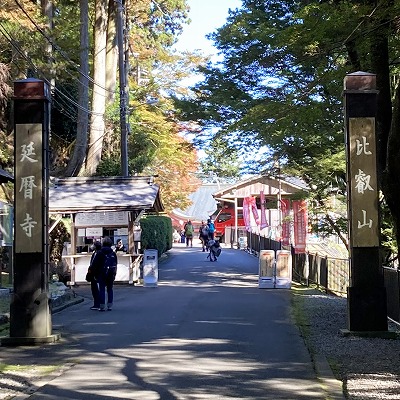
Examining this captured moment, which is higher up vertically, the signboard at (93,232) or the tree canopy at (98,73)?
the tree canopy at (98,73)

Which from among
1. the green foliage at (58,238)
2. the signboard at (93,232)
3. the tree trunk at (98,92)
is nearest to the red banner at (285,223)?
the signboard at (93,232)

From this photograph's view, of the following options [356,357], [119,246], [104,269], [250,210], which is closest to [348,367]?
[356,357]

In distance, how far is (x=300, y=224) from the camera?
26.0 m

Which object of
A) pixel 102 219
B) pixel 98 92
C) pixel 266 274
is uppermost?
pixel 98 92

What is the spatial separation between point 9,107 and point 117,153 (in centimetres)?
698

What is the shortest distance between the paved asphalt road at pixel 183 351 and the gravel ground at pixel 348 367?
0.28m

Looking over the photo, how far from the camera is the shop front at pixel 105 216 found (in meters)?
23.5

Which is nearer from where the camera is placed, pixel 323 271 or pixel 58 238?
pixel 323 271

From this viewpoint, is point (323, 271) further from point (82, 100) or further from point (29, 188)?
point (29, 188)

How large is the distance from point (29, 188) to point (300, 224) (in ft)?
52.5

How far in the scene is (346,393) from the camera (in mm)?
7652

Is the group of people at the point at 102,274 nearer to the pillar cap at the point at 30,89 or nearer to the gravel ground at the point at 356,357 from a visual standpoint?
the gravel ground at the point at 356,357

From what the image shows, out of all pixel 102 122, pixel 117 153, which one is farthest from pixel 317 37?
pixel 117 153

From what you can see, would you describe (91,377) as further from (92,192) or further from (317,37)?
(92,192)
